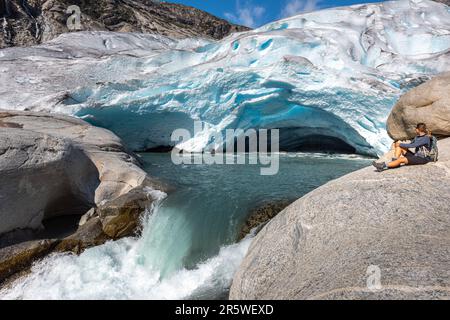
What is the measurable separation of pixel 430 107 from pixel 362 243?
12.5 ft

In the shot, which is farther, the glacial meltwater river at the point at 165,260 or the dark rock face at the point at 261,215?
the dark rock face at the point at 261,215

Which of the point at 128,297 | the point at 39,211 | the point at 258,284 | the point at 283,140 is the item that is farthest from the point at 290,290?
the point at 283,140

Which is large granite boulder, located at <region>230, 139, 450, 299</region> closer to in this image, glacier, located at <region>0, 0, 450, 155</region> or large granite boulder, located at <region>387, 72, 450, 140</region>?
large granite boulder, located at <region>387, 72, 450, 140</region>

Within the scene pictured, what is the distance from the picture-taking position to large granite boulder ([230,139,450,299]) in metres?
2.08

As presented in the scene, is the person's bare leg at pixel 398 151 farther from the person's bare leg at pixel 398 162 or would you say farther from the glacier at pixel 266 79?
the glacier at pixel 266 79

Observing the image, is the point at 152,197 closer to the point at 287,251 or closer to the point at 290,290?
the point at 287,251

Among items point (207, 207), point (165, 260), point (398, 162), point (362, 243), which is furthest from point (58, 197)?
point (398, 162)

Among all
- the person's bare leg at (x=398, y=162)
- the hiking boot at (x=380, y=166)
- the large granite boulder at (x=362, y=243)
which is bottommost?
the large granite boulder at (x=362, y=243)

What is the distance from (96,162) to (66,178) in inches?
48.4

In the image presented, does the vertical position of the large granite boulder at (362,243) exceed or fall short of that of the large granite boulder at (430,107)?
it falls short

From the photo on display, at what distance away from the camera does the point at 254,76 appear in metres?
12.7

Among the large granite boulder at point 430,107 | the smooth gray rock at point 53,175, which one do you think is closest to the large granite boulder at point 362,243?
the large granite boulder at point 430,107

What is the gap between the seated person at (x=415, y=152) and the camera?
13.4 ft

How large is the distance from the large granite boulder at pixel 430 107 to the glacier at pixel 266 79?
5.93m
